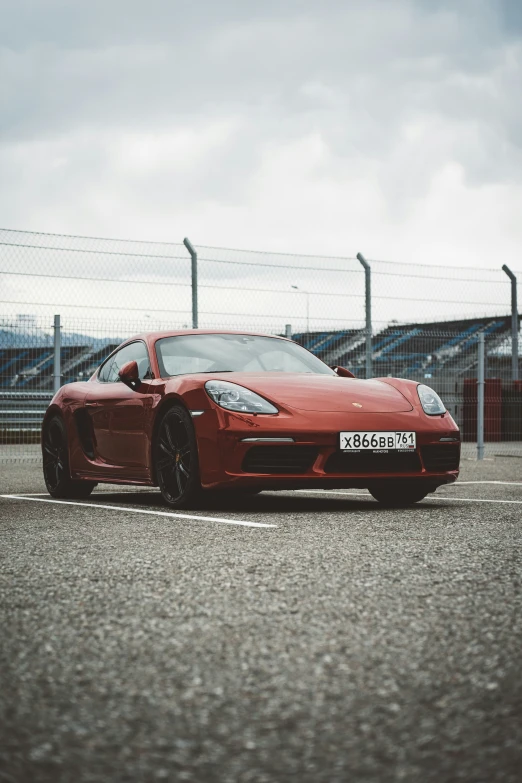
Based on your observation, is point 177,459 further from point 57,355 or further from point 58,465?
point 57,355

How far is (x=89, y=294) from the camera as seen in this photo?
12.1 metres

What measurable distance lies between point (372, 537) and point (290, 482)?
4.82 ft

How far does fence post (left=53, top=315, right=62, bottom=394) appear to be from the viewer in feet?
39.7

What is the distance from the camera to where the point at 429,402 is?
6551 mm

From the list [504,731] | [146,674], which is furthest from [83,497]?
[504,731]

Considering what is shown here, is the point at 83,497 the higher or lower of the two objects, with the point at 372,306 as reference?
lower

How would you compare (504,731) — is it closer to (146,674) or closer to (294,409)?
(146,674)

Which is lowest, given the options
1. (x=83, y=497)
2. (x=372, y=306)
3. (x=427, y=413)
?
(x=83, y=497)

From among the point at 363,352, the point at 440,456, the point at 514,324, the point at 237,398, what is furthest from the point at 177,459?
the point at 514,324

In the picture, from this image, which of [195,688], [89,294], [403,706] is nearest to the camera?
[403,706]

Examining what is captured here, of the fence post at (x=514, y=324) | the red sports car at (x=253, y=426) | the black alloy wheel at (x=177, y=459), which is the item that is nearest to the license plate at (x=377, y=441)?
the red sports car at (x=253, y=426)

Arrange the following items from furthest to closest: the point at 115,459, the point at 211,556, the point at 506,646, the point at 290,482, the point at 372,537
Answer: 1. the point at 115,459
2. the point at 290,482
3. the point at 372,537
4. the point at 211,556
5. the point at 506,646

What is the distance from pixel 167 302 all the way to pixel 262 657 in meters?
10.2

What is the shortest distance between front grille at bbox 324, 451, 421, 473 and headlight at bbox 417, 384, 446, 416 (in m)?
0.33
